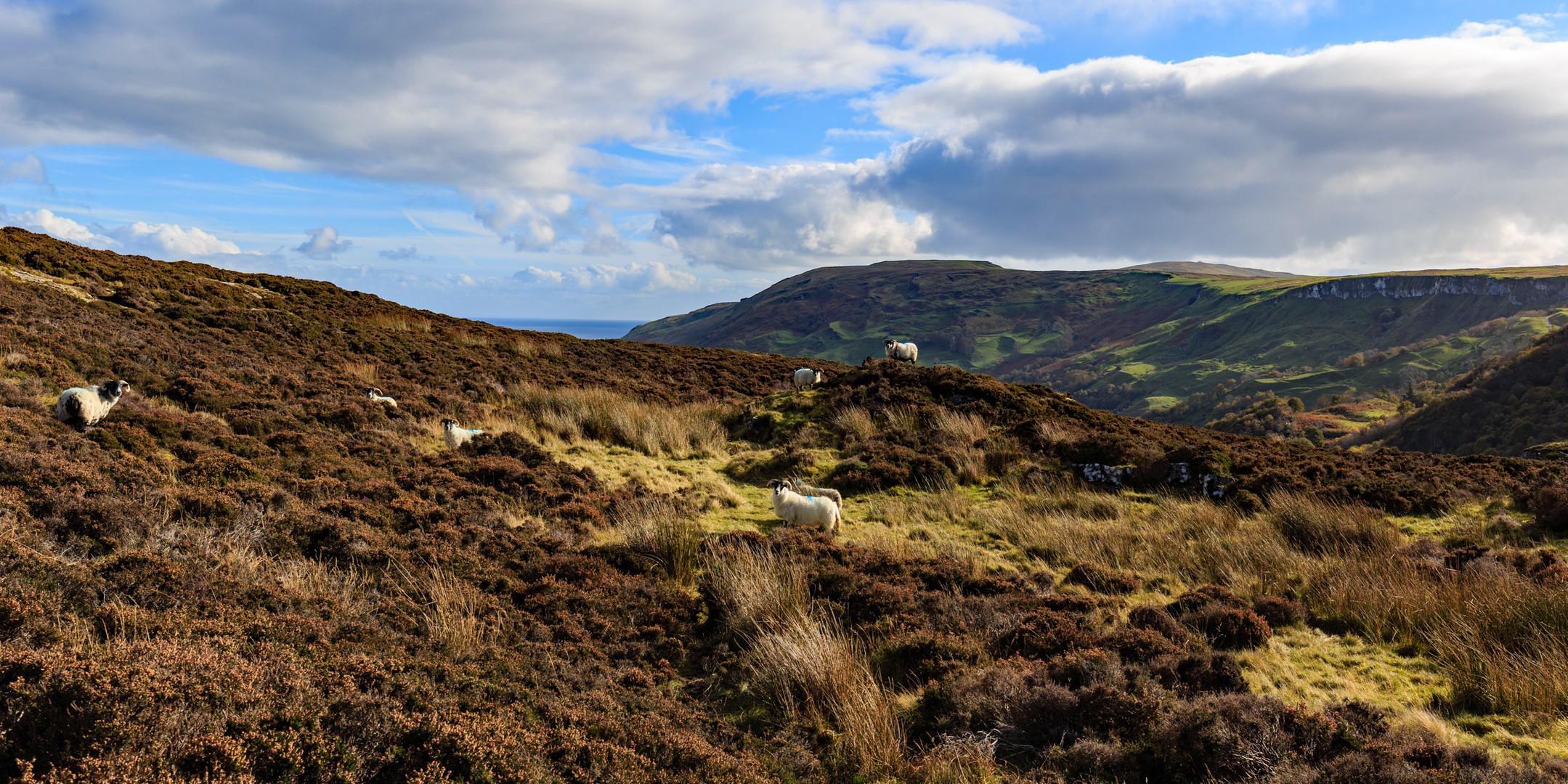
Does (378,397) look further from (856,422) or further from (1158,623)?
(1158,623)

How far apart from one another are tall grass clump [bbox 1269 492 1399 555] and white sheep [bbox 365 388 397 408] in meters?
14.9

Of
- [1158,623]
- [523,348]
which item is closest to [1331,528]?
[1158,623]

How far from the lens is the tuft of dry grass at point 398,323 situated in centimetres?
2345

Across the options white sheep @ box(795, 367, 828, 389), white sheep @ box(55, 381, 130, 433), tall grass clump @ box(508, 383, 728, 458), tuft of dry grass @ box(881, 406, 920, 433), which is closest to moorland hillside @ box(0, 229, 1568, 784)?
white sheep @ box(55, 381, 130, 433)

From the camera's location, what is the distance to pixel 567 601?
19.4 ft

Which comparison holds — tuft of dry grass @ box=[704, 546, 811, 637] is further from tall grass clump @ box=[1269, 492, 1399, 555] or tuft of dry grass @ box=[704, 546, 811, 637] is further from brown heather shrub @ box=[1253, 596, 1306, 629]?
tall grass clump @ box=[1269, 492, 1399, 555]

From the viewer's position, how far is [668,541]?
7465 mm

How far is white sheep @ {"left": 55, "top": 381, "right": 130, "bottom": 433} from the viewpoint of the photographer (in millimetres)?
7539

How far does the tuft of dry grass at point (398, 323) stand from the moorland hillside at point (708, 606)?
414 inches

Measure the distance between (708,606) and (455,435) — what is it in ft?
22.4

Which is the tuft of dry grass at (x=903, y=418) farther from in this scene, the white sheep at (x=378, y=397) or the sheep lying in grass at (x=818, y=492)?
the white sheep at (x=378, y=397)

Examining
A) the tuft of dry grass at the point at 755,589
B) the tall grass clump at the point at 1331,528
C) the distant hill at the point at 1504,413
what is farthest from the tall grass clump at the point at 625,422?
the distant hill at the point at 1504,413

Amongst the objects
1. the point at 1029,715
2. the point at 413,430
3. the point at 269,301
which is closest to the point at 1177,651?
the point at 1029,715

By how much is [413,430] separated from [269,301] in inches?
625
